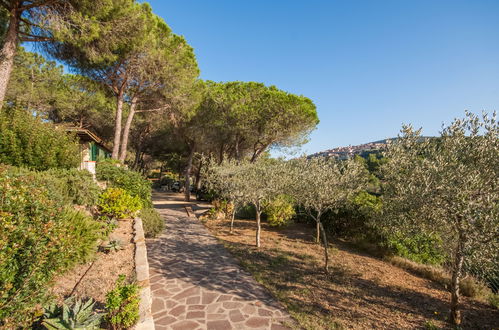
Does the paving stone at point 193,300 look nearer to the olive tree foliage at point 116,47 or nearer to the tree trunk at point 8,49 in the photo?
the tree trunk at point 8,49

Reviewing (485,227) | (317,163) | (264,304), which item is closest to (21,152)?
(264,304)

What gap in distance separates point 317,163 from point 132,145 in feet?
→ 97.1

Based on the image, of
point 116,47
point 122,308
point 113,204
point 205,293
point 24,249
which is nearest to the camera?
point 24,249

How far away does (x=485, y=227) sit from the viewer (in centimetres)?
477

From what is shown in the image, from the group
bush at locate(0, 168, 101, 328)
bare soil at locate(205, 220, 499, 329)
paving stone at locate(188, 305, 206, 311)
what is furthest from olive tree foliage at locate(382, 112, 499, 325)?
bush at locate(0, 168, 101, 328)

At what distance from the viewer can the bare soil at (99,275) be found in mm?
4840

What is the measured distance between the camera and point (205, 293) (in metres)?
6.18

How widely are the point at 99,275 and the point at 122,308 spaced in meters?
2.52

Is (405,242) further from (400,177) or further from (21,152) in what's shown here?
(21,152)

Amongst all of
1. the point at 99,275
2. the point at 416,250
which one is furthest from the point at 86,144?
the point at 416,250

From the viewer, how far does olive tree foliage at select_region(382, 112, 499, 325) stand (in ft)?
15.6

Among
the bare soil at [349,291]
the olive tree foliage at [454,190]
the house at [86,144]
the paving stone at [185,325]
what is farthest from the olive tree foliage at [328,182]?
the house at [86,144]

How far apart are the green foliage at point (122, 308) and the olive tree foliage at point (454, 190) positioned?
640cm

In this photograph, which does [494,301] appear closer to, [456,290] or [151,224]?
[456,290]
